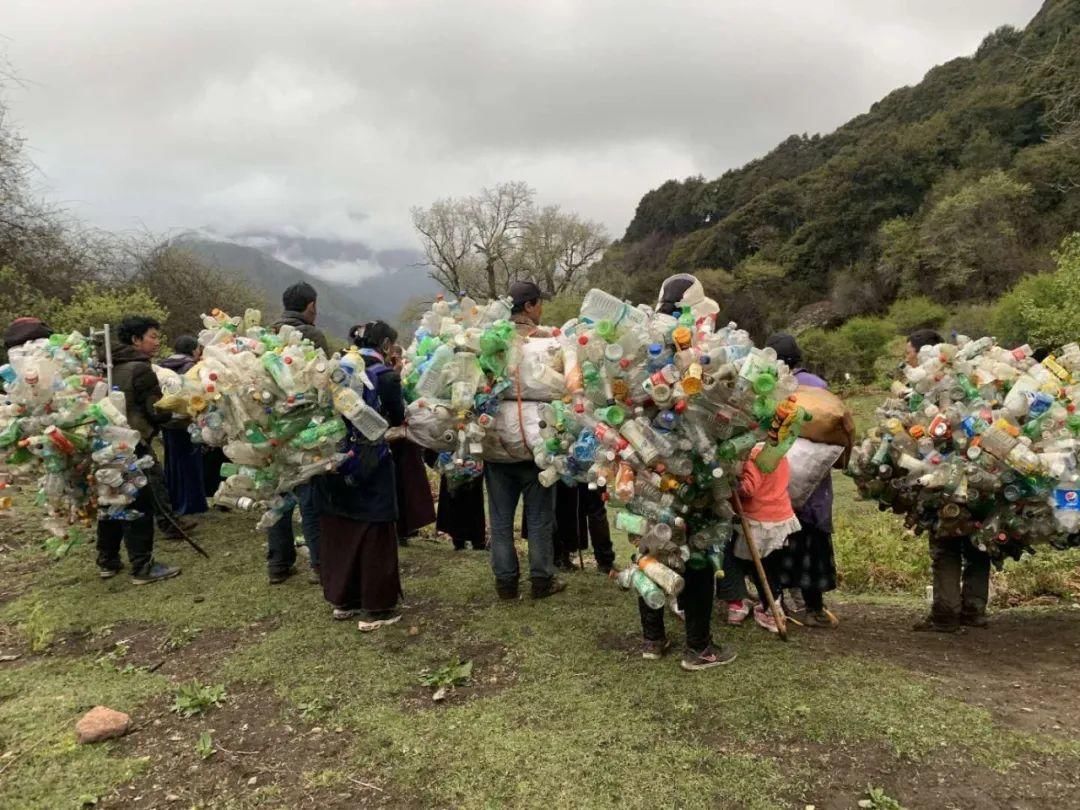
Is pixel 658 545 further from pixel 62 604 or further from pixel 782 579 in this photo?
pixel 62 604

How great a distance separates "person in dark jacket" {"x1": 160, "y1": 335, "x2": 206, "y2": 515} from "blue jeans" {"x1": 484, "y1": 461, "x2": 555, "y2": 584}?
4.14 metres

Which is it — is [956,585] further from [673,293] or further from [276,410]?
[276,410]

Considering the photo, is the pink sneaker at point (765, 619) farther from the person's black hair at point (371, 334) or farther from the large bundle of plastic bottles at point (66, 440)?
the large bundle of plastic bottles at point (66, 440)

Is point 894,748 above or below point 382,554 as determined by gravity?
below

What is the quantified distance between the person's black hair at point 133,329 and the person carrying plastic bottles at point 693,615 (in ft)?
15.8

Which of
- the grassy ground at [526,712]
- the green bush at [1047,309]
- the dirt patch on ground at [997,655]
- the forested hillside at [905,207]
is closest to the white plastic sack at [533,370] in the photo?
the grassy ground at [526,712]

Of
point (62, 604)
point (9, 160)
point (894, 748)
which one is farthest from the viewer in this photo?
point (9, 160)

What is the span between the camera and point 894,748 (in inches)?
114

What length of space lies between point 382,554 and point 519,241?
1783 inches

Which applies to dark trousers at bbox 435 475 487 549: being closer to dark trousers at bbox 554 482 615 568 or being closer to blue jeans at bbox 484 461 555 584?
dark trousers at bbox 554 482 615 568

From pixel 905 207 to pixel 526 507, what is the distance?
4188 centimetres

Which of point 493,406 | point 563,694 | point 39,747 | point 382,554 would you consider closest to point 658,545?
point 563,694

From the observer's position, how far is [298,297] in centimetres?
507

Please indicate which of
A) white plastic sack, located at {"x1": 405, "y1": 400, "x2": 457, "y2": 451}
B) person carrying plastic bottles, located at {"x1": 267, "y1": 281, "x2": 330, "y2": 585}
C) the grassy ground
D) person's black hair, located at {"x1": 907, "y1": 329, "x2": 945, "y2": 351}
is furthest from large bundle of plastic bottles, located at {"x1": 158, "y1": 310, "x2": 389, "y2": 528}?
person's black hair, located at {"x1": 907, "y1": 329, "x2": 945, "y2": 351}
